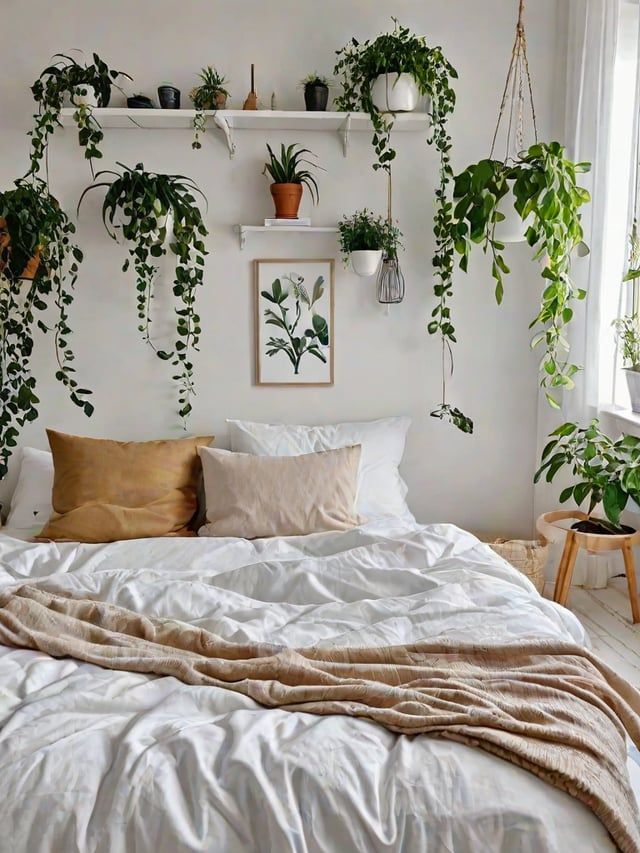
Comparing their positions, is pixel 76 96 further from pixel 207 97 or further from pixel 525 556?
pixel 525 556

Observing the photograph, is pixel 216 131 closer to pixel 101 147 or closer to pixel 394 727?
pixel 101 147

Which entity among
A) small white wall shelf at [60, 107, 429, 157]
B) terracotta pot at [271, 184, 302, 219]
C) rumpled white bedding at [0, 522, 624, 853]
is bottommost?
rumpled white bedding at [0, 522, 624, 853]

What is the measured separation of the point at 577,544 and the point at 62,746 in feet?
6.90

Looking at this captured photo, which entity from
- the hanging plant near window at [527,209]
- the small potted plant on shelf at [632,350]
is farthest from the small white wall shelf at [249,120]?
the small potted plant on shelf at [632,350]

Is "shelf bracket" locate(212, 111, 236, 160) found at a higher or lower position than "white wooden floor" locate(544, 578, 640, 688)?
higher

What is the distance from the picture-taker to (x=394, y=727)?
1.57 m

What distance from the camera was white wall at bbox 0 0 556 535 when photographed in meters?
3.18

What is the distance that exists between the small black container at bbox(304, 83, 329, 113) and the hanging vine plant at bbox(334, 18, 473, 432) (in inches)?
2.3

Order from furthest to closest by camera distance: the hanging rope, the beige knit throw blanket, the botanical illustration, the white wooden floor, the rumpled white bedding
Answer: the botanical illustration < the hanging rope < the white wooden floor < the beige knit throw blanket < the rumpled white bedding

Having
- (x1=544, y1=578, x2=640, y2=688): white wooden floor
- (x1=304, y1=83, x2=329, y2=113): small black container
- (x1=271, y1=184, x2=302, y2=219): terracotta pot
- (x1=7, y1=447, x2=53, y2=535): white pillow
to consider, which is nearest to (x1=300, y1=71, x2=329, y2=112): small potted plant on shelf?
(x1=304, y1=83, x2=329, y2=113): small black container

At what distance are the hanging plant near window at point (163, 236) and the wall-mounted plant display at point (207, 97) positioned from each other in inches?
8.7

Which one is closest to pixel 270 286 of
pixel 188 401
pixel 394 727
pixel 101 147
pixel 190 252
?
pixel 190 252

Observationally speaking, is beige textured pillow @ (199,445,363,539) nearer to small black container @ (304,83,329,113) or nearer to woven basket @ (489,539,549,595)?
woven basket @ (489,539,549,595)

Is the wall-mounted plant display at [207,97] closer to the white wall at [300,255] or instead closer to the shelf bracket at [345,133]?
the white wall at [300,255]
